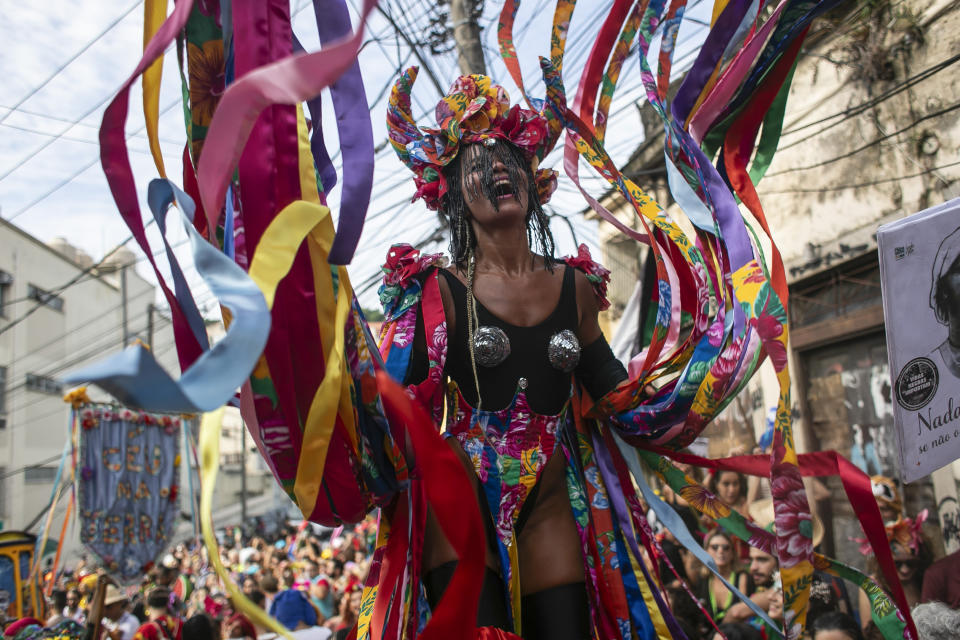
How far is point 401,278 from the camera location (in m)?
2.24

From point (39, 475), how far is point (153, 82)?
24.5 meters

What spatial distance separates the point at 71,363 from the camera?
2288cm

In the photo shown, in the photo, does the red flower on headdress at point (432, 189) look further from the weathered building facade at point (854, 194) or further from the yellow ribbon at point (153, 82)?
the weathered building facade at point (854, 194)

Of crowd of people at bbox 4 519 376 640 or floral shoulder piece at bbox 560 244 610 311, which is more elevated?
floral shoulder piece at bbox 560 244 610 311

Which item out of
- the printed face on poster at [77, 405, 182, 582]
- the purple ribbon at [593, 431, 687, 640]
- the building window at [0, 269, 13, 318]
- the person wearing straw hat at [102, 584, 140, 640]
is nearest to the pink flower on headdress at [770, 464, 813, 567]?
the purple ribbon at [593, 431, 687, 640]

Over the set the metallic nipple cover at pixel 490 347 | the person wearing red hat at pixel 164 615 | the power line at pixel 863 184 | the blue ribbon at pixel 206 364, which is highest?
the power line at pixel 863 184

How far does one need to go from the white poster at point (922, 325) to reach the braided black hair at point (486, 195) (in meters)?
0.98

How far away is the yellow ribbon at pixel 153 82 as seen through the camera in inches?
61.2

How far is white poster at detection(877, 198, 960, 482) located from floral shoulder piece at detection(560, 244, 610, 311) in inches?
31.0

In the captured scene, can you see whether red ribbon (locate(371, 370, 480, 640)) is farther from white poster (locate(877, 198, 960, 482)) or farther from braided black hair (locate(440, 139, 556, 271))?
white poster (locate(877, 198, 960, 482))

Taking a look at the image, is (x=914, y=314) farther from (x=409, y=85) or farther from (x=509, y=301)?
(x=409, y=85)

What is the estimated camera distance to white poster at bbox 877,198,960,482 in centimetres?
220

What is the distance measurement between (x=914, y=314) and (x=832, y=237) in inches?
206

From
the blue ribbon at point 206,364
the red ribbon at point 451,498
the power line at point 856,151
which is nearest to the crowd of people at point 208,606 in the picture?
the red ribbon at point 451,498
